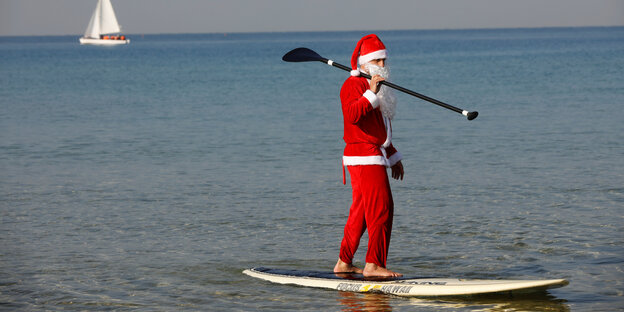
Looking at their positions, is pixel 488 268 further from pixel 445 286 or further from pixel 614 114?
pixel 614 114

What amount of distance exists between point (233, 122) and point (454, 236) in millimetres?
13705

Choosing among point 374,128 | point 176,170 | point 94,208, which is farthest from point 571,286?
point 176,170

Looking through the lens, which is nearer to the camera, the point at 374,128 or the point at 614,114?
the point at 374,128

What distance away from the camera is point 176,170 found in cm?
1323

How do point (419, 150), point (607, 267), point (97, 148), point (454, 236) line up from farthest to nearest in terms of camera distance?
point (97, 148) → point (419, 150) → point (454, 236) → point (607, 267)

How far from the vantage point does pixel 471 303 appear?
20.8ft

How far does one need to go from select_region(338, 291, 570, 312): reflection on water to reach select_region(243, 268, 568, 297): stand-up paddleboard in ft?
0.20

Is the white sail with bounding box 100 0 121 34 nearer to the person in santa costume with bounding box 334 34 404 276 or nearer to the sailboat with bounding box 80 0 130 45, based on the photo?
the sailboat with bounding box 80 0 130 45

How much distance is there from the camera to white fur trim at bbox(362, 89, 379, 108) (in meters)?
6.34

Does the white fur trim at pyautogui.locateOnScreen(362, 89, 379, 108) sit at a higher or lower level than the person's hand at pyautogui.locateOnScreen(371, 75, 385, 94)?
lower

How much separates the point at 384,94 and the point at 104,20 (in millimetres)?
108497

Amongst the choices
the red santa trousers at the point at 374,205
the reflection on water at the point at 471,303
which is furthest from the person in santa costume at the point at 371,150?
the reflection on water at the point at 471,303

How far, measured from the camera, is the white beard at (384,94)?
21.7ft

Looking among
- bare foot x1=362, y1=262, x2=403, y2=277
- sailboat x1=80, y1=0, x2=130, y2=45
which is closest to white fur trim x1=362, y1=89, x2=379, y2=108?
bare foot x1=362, y1=262, x2=403, y2=277
